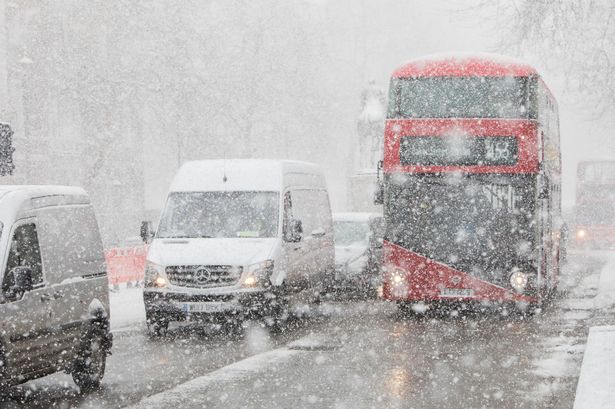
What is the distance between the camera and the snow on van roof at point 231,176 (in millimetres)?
15438

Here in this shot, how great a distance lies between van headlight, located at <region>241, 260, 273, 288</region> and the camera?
14.0 m

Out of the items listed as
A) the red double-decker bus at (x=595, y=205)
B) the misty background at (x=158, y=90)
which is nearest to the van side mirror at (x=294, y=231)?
the misty background at (x=158, y=90)

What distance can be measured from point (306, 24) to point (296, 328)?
127 feet

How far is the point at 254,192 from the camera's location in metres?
15.4

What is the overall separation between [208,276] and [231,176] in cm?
209

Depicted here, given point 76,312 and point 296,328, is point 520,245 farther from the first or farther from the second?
point 76,312

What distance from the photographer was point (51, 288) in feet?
29.6

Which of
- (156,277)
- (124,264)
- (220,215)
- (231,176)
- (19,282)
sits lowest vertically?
(124,264)

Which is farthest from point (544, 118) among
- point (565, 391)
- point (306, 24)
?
point (306, 24)

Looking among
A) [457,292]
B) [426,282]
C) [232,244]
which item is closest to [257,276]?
[232,244]

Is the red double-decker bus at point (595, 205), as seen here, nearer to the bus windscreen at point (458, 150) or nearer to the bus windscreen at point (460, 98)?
the bus windscreen at point (460, 98)

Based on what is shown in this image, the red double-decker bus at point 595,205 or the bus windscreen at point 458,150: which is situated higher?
the bus windscreen at point 458,150

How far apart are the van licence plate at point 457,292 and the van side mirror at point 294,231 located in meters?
2.59

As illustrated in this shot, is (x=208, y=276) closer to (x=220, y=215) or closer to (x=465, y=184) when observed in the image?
(x=220, y=215)
